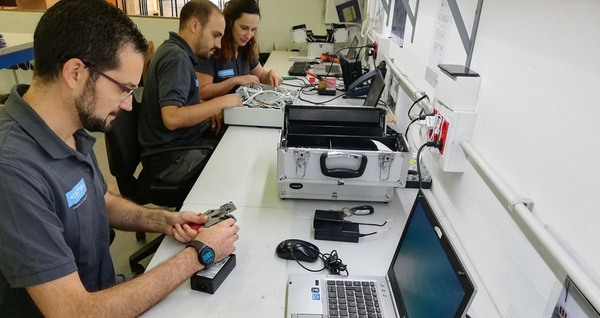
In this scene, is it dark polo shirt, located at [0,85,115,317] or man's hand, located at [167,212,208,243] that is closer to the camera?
dark polo shirt, located at [0,85,115,317]

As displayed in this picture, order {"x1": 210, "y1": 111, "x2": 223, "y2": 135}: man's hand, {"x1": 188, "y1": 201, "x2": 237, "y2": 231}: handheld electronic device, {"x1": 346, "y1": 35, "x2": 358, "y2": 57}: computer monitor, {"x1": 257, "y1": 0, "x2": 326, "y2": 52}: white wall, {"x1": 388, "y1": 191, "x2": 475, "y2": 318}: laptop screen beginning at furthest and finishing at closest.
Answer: {"x1": 257, "y1": 0, "x2": 326, "y2": 52}: white wall → {"x1": 346, "y1": 35, "x2": 358, "y2": 57}: computer monitor → {"x1": 210, "y1": 111, "x2": 223, "y2": 135}: man's hand → {"x1": 188, "y1": 201, "x2": 237, "y2": 231}: handheld electronic device → {"x1": 388, "y1": 191, "x2": 475, "y2": 318}: laptop screen

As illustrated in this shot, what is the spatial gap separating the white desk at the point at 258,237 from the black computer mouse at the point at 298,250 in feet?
0.07

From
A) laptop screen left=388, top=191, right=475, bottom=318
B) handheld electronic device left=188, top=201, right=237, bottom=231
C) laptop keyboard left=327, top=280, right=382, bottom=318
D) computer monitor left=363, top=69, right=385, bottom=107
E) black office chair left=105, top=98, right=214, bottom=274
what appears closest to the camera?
laptop screen left=388, top=191, right=475, bottom=318

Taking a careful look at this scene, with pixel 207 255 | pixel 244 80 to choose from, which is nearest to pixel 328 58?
pixel 244 80

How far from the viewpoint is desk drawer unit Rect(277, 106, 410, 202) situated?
1210 millimetres

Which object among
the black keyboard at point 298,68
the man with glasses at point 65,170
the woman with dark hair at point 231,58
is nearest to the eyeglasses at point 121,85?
the man with glasses at point 65,170

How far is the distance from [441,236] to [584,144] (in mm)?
268

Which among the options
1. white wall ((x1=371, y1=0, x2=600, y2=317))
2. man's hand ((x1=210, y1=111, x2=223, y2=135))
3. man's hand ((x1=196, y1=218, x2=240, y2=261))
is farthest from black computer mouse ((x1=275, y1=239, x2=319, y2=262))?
man's hand ((x1=210, y1=111, x2=223, y2=135))

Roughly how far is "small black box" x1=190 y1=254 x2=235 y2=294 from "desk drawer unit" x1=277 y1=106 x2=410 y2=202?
377mm

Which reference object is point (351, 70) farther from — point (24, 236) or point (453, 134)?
point (24, 236)

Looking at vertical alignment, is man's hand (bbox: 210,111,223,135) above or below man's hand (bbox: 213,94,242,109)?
below

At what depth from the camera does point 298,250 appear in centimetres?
106

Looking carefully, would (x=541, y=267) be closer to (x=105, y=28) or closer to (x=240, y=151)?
(x=105, y=28)

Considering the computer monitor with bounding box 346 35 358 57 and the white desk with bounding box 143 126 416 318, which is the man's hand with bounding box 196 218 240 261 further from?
the computer monitor with bounding box 346 35 358 57
